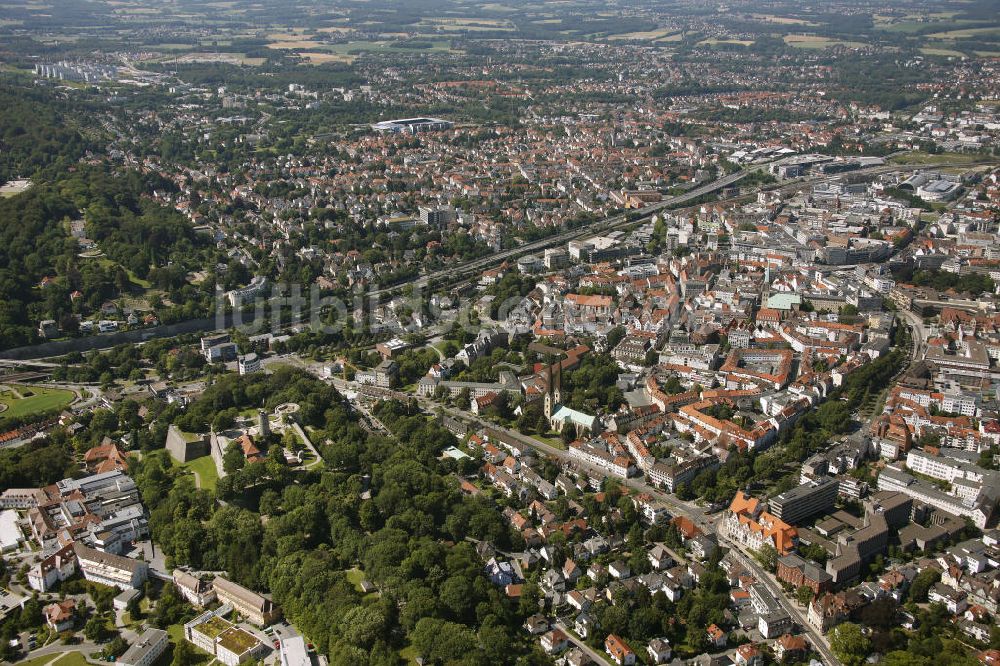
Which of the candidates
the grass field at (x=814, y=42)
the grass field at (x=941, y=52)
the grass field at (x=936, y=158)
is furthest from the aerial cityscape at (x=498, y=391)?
the grass field at (x=814, y=42)

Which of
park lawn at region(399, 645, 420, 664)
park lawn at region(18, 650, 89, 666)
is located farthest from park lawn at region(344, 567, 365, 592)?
park lawn at region(18, 650, 89, 666)

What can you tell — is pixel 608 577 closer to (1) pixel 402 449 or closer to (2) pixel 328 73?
(1) pixel 402 449

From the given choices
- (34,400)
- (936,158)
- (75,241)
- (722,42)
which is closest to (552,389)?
(34,400)

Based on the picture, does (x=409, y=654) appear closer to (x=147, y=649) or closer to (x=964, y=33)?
(x=147, y=649)

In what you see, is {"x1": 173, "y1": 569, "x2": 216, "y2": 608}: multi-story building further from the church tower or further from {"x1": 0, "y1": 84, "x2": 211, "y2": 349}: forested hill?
{"x1": 0, "y1": 84, "x2": 211, "y2": 349}: forested hill

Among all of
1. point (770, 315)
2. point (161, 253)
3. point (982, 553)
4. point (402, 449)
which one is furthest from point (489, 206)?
point (982, 553)
